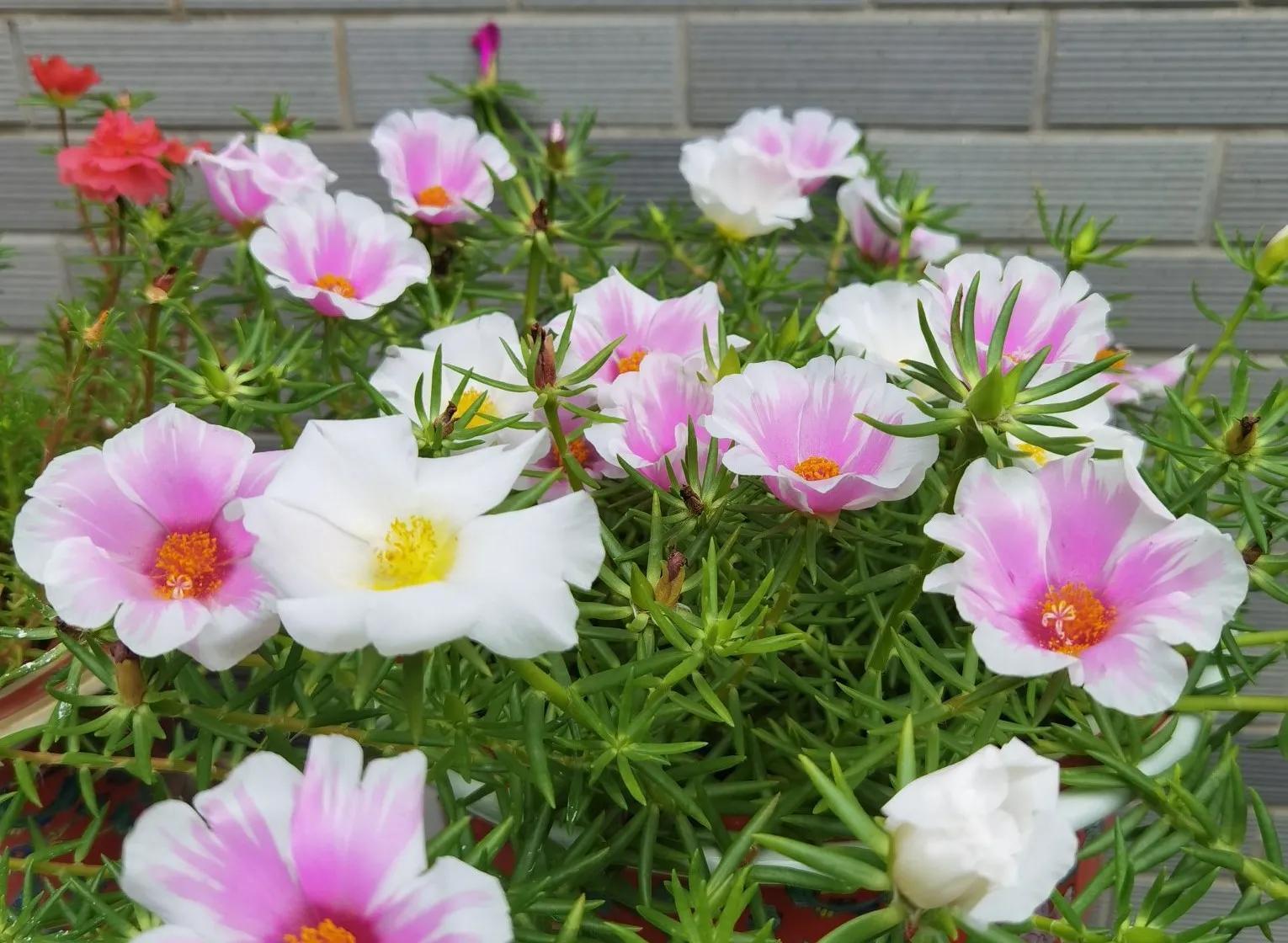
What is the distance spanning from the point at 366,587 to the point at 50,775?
36 centimetres

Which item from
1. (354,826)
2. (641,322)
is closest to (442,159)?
(641,322)

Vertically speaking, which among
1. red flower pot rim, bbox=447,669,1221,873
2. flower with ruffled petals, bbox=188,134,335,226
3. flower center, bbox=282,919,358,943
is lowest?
red flower pot rim, bbox=447,669,1221,873

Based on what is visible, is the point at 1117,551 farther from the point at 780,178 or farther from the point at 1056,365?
the point at 780,178

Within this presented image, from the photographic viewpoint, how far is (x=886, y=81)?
0.85m

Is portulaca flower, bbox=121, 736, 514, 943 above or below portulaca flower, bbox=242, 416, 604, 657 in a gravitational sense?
below

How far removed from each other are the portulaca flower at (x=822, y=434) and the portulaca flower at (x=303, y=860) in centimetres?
18

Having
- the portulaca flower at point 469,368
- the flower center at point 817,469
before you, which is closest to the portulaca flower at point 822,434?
the flower center at point 817,469

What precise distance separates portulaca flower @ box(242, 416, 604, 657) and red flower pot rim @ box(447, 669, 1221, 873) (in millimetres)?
126

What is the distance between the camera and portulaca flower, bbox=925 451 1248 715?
1.09ft

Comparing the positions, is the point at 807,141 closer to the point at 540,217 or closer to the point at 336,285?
the point at 540,217

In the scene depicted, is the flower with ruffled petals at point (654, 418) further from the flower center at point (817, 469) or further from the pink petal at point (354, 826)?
the pink petal at point (354, 826)

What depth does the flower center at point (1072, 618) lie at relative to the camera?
359 mm

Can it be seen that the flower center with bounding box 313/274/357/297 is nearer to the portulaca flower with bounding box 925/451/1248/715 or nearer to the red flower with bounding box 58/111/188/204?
the red flower with bounding box 58/111/188/204

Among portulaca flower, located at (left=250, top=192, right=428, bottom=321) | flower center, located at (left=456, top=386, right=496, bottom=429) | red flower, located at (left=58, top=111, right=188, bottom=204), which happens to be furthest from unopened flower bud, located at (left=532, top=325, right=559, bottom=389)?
red flower, located at (left=58, top=111, right=188, bottom=204)
